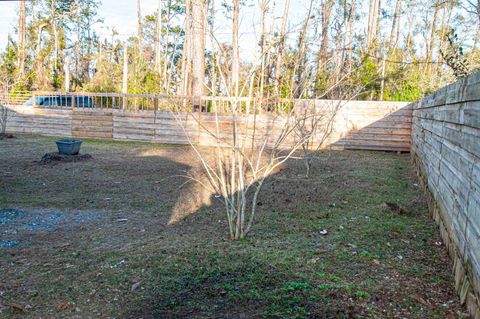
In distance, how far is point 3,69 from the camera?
73.7 feet

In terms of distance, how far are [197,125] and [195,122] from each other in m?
0.17

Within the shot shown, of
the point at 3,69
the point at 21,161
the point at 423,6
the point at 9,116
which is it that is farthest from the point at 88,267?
the point at 423,6

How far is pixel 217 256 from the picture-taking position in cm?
304

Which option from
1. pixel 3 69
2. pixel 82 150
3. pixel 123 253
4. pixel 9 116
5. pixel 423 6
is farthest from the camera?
pixel 423 6

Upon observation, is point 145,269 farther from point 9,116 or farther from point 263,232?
point 9,116

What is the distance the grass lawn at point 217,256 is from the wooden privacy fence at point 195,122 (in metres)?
4.14

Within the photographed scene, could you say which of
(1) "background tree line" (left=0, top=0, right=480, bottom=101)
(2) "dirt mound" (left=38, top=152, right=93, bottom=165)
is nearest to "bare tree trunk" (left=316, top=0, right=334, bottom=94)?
(1) "background tree line" (left=0, top=0, right=480, bottom=101)

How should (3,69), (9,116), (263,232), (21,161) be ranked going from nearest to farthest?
(263,232) < (21,161) < (9,116) < (3,69)

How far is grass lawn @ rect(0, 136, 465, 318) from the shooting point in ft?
7.59

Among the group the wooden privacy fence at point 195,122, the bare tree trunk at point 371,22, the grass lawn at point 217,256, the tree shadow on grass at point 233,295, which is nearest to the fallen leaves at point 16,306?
the grass lawn at point 217,256

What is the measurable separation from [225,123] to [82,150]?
4217mm

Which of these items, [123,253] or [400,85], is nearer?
[123,253]

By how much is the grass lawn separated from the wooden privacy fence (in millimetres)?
4142

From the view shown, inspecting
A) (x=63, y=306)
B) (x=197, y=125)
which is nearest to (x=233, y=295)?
(x=63, y=306)
